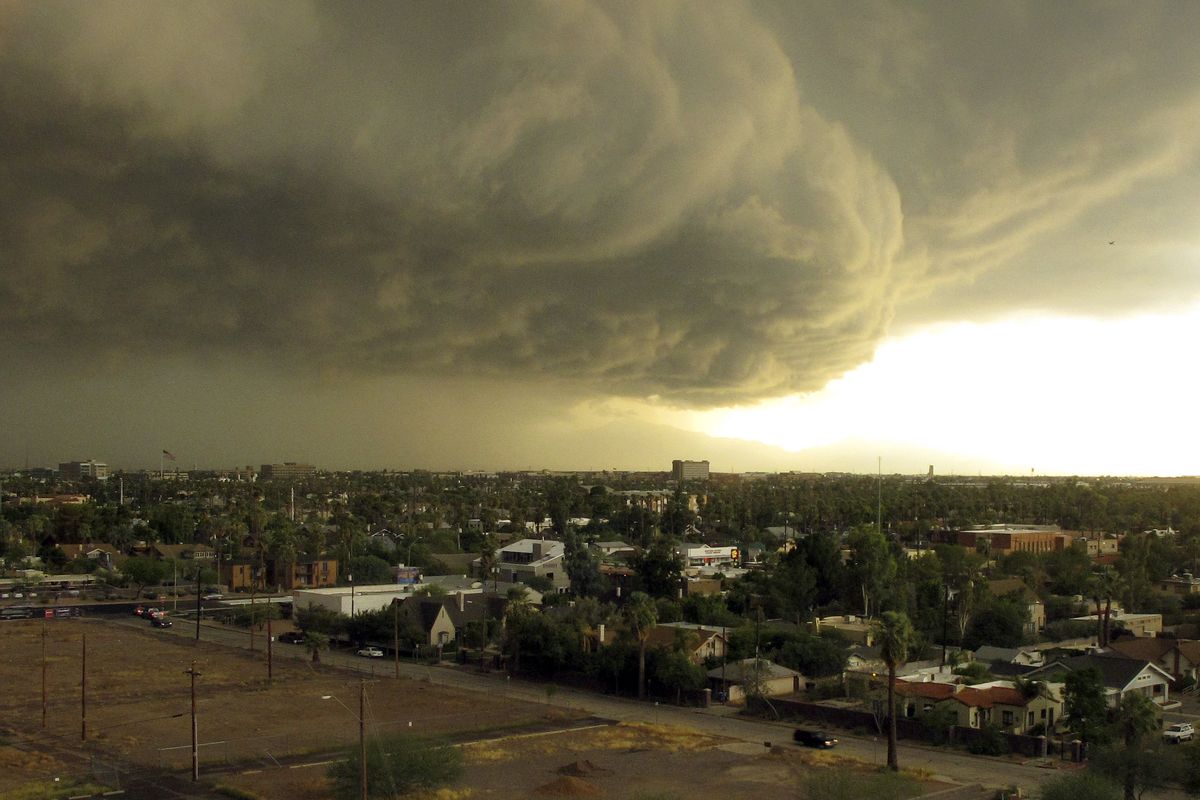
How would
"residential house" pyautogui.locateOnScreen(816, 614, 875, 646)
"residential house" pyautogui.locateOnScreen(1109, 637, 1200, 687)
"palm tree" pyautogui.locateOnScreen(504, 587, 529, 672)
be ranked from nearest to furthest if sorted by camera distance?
1. "residential house" pyautogui.locateOnScreen(1109, 637, 1200, 687)
2. "palm tree" pyautogui.locateOnScreen(504, 587, 529, 672)
3. "residential house" pyautogui.locateOnScreen(816, 614, 875, 646)

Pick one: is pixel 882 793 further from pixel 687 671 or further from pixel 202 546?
pixel 202 546

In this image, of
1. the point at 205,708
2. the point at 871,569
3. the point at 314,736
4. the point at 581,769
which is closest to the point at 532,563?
the point at 871,569

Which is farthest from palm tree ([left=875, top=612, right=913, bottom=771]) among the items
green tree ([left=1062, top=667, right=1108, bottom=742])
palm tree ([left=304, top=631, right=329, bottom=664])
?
palm tree ([left=304, top=631, right=329, bottom=664])

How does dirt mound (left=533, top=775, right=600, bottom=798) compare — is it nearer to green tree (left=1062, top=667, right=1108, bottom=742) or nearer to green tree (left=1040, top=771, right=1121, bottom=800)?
green tree (left=1040, top=771, right=1121, bottom=800)

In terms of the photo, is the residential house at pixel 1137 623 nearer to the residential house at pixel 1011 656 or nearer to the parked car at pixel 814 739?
the residential house at pixel 1011 656

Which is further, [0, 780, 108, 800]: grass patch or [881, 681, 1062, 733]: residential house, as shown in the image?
[881, 681, 1062, 733]: residential house

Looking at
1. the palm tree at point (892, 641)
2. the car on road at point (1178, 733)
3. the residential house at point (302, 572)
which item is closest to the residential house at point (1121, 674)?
the car on road at point (1178, 733)

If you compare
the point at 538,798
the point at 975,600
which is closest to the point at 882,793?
the point at 538,798
